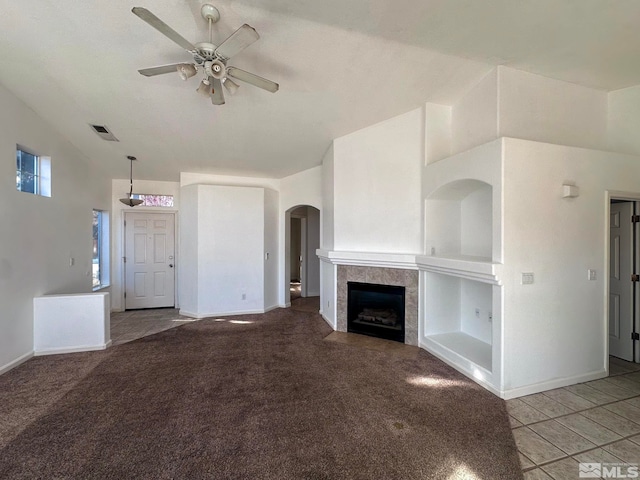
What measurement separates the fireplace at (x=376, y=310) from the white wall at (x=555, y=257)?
1580 millimetres

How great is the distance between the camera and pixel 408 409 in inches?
98.5

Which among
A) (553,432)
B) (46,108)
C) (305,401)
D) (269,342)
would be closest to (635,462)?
(553,432)

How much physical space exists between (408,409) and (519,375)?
119 centimetres

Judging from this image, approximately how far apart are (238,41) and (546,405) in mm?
3899

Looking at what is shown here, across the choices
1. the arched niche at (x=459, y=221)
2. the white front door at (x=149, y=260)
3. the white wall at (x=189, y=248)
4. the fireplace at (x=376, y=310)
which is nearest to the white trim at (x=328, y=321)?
the fireplace at (x=376, y=310)

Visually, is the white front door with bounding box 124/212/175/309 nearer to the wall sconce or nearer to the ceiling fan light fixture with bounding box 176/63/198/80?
the ceiling fan light fixture with bounding box 176/63/198/80

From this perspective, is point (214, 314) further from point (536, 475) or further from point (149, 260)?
point (536, 475)

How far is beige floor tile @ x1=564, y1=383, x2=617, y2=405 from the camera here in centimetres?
269

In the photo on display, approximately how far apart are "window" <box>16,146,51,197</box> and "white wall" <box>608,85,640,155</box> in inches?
281

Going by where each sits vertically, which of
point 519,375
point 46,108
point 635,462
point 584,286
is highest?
point 46,108

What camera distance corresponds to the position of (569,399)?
2711 mm

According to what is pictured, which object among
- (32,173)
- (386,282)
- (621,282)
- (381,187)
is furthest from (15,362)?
(621,282)

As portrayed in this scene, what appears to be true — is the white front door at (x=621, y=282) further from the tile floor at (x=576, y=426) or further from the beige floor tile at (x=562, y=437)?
the beige floor tile at (x=562, y=437)

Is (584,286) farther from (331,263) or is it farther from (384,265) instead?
(331,263)
